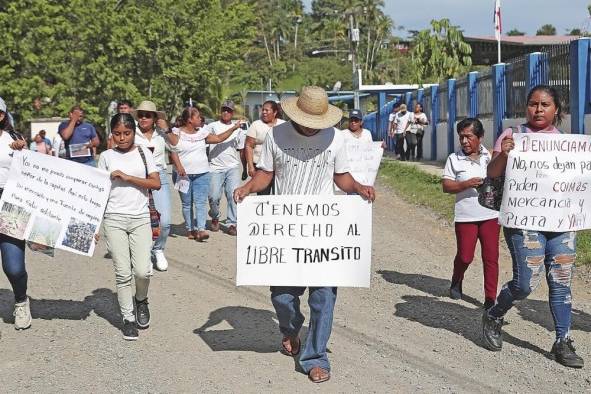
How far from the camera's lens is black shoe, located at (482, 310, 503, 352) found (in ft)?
19.6

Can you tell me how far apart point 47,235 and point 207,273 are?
2662mm

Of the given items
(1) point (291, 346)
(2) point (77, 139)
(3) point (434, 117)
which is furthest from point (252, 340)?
(3) point (434, 117)

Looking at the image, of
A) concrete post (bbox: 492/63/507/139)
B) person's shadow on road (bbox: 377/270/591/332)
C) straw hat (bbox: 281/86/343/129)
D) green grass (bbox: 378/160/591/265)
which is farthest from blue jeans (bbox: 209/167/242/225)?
concrete post (bbox: 492/63/507/139)

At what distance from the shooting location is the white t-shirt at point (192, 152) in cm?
1105

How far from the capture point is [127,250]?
21.5ft

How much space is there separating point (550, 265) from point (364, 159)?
578 cm

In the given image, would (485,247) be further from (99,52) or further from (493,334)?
→ (99,52)

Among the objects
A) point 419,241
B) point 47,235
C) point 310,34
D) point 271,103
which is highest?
point 310,34

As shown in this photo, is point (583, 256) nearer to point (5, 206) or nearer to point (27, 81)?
point (5, 206)

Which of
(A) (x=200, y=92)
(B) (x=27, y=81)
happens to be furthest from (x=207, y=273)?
(A) (x=200, y=92)

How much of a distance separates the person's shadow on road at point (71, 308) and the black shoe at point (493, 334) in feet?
9.52

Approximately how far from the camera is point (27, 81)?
33.2 metres

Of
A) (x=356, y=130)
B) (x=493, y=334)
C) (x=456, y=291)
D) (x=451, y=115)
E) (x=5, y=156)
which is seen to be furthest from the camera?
(x=451, y=115)

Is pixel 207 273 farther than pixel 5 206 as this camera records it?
Yes
